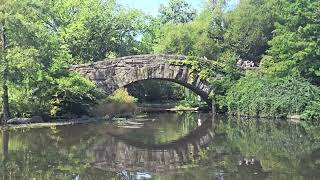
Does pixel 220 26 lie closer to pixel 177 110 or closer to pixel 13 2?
pixel 177 110

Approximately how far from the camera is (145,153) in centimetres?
1647

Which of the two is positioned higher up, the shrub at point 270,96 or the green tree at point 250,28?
the green tree at point 250,28

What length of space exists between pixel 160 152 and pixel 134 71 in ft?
54.5

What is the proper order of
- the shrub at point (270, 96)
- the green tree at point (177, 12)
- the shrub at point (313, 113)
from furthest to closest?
1. the green tree at point (177, 12)
2. the shrub at point (270, 96)
3. the shrub at point (313, 113)

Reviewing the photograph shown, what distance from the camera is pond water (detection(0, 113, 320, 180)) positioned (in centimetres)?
1256

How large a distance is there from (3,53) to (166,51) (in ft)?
82.4

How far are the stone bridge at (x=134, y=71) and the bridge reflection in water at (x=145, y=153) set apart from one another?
11.2m

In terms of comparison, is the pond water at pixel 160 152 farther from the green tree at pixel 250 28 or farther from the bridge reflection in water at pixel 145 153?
the green tree at pixel 250 28

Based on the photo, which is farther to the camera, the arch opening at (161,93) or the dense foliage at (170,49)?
the arch opening at (161,93)

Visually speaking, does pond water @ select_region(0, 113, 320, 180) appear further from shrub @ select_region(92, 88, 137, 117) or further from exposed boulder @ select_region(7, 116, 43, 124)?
shrub @ select_region(92, 88, 137, 117)

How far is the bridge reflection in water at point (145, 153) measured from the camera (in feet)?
45.1

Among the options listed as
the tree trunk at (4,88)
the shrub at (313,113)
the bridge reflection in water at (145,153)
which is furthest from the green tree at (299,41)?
the tree trunk at (4,88)

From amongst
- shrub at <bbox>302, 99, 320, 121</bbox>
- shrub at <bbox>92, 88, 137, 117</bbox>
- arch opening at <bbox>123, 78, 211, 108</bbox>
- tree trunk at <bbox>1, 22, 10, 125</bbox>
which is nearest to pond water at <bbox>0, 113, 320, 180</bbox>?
tree trunk at <bbox>1, 22, 10, 125</bbox>

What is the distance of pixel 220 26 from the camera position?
4512 cm
